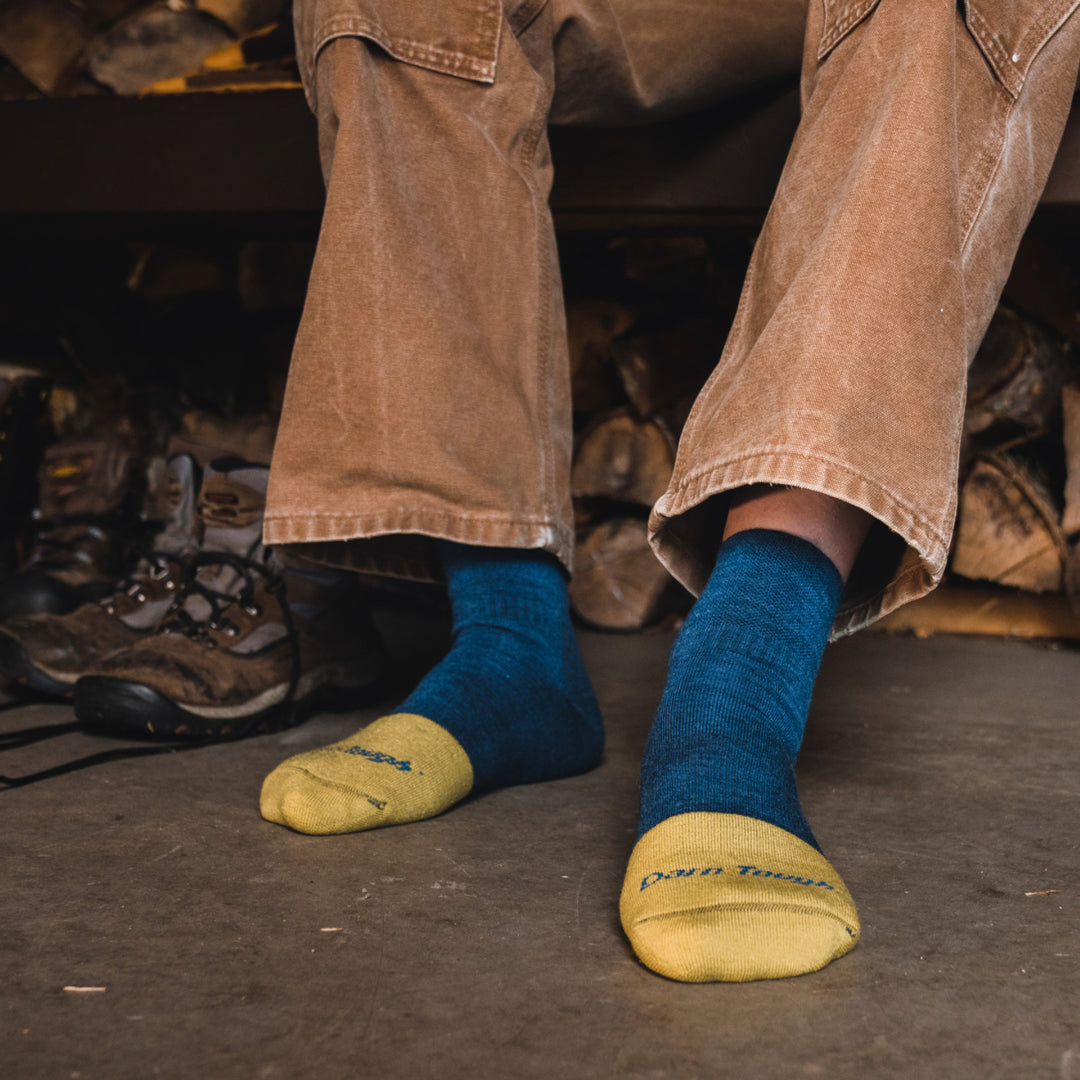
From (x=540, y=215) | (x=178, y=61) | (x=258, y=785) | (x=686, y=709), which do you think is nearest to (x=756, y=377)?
(x=686, y=709)

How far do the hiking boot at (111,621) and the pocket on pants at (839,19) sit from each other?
0.72 metres

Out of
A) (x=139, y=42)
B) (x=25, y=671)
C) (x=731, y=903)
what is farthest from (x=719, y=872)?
(x=139, y=42)

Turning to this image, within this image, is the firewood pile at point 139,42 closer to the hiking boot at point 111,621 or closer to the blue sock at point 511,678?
the hiking boot at point 111,621

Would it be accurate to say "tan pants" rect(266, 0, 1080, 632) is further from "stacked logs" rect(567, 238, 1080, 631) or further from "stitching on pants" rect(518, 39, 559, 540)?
"stacked logs" rect(567, 238, 1080, 631)

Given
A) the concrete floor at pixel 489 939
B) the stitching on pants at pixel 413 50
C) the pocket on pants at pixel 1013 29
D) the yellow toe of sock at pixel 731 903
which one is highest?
the stitching on pants at pixel 413 50

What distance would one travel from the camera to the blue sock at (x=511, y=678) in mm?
709

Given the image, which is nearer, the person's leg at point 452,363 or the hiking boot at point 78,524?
the person's leg at point 452,363

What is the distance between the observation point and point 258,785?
2.44 ft

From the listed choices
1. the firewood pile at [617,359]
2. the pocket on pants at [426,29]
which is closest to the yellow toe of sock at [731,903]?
the pocket on pants at [426,29]

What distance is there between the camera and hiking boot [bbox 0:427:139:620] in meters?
1.26

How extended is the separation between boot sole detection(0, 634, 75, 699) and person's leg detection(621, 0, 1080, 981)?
644 mm

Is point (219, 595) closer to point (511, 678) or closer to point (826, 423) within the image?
point (511, 678)

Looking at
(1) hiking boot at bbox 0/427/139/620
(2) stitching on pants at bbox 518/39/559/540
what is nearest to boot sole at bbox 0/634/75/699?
(1) hiking boot at bbox 0/427/139/620

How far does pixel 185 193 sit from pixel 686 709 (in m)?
0.98
